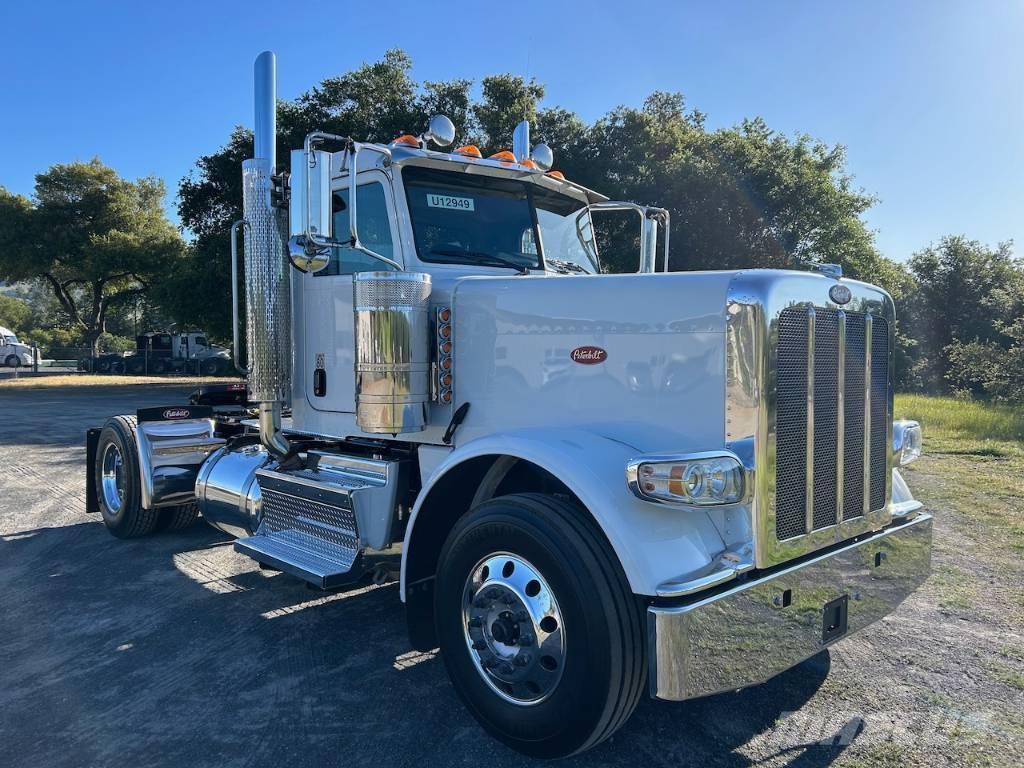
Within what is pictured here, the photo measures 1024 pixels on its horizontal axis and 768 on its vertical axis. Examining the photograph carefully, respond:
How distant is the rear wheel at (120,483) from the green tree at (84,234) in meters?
28.5

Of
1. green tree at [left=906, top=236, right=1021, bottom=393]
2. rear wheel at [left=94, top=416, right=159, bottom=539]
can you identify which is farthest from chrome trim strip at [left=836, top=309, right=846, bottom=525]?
green tree at [left=906, top=236, right=1021, bottom=393]

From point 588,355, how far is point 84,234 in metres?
37.2

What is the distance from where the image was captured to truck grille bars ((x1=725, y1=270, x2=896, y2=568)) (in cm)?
Result: 281

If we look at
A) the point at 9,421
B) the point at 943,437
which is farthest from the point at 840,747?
the point at 9,421

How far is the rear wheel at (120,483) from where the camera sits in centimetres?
632

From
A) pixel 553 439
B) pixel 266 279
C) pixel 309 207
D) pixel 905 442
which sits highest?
pixel 309 207

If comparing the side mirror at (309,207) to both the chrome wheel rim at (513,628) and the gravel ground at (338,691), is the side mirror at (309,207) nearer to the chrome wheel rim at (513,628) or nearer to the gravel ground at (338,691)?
the chrome wheel rim at (513,628)

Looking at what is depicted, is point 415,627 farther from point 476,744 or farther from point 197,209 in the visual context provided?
point 197,209

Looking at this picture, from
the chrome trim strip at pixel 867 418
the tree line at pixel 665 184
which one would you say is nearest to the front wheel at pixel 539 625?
the chrome trim strip at pixel 867 418

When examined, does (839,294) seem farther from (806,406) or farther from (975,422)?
(975,422)

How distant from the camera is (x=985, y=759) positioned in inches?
116

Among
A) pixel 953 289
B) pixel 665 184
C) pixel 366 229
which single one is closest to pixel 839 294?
pixel 366 229

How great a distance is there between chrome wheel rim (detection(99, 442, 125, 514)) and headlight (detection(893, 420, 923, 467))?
6056 mm

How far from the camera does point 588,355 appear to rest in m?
3.30
